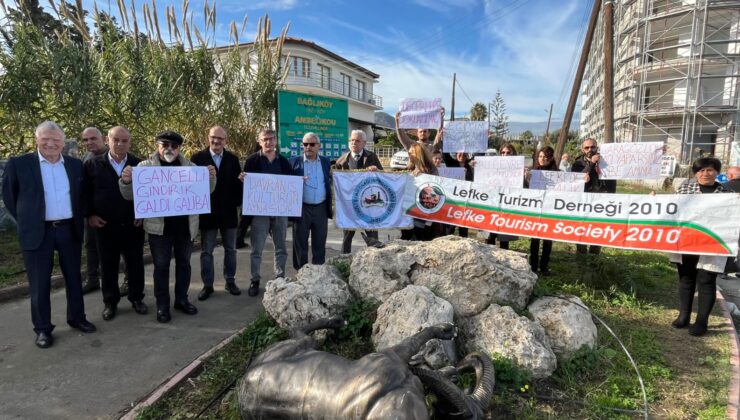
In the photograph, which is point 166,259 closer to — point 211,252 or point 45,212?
point 211,252

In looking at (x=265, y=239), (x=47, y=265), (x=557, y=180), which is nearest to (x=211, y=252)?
(x=265, y=239)

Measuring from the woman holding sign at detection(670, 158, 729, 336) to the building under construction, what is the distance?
75.0 ft

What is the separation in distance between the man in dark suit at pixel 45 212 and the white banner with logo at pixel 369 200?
316 centimetres

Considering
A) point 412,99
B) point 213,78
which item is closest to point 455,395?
point 412,99

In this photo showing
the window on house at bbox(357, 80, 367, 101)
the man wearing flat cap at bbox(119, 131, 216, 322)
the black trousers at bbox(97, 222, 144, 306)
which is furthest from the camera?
the window on house at bbox(357, 80, 367, 101)

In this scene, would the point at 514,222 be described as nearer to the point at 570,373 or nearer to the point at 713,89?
the point at 570,373

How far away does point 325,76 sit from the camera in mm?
38562

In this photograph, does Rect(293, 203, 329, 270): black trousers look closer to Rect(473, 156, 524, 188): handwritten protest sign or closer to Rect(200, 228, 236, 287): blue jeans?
Rect(200, 228, 236, 287): blue jeans

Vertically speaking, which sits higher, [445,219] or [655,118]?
[655,118]

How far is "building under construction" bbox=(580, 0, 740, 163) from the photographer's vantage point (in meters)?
23.2

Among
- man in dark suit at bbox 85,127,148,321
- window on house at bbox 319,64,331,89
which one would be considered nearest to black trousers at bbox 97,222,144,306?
man in dark suit at bbox 85,127,148,321

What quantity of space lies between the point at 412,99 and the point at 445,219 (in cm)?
245

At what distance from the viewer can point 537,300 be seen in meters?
4.11

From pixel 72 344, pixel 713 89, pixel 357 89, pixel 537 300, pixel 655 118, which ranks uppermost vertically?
pixel 357 89
